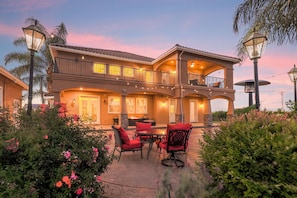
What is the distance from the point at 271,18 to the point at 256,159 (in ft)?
22.7

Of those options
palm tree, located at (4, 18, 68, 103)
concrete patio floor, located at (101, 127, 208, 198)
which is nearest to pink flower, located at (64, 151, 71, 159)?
concrete patio floor, located at (101, 127, 208, 198)

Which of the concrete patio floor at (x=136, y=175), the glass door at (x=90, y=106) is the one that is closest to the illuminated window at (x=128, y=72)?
the glass door at (x=90, y=106)

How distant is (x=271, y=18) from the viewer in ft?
21.2

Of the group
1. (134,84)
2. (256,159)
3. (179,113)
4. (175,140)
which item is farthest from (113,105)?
(256,159)

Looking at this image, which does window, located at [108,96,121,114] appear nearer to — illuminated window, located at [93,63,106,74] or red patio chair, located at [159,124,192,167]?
illuminated window, located at [93,63,106,74]

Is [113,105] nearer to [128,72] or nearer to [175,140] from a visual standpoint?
[128,72]

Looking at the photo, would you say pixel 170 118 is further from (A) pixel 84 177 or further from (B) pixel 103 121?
(A) pixel 84 177

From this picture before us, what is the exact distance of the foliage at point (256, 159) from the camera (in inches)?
67.1

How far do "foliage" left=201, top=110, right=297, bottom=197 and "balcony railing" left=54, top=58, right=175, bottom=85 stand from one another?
11533 millimetres

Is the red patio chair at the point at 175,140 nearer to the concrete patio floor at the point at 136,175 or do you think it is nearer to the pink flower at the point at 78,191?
the concrete patio floor at the point at 136,175

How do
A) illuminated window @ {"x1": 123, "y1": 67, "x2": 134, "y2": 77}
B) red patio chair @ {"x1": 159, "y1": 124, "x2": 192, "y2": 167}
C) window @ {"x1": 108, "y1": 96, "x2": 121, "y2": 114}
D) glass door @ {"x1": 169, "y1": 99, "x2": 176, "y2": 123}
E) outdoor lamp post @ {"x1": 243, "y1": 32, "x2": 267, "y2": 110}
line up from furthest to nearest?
glass door @ {"x1": 169, "y1": 99, "x2": 176, "y2": 123}
window @ {"x1": 108, "y1": 96, "x2": 121, "y2": 114}
illuminated window @ {"x1": 123, "y1": 67, "x2": 134, "y2": 77}
red patio chair @ {"x1": 159, "y1": 124, "x2": 192, "y2": 167}
outdoor lamp post @ {"x1": 243, "y1": 32, "x2": 267, "y2": 110}

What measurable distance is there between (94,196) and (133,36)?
16.2 meters

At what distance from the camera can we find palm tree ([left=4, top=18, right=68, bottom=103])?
17.1m

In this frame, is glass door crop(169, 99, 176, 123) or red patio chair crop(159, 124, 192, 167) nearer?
red patio chair crop(159, 124, 192, 167)
